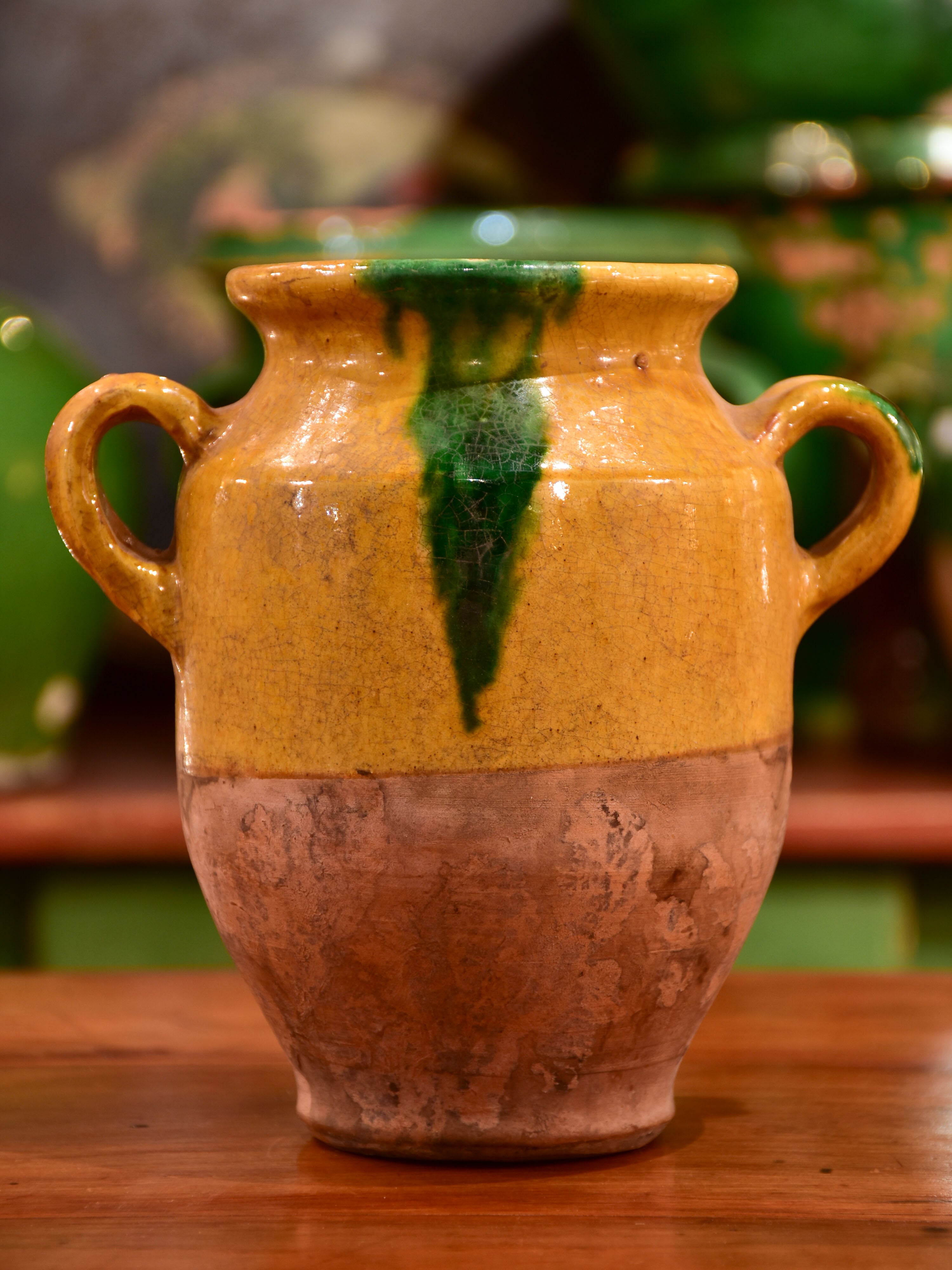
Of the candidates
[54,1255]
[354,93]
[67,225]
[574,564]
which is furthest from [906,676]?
[54,1255]

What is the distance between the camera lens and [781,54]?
50.8 inches

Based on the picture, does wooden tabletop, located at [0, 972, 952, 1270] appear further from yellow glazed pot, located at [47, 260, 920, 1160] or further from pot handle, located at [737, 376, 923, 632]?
pot handle, located at [737, 376, 923, 632]

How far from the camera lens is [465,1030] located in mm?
577

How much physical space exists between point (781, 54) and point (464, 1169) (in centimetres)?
97

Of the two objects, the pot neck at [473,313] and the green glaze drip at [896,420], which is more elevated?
the pot neck at [473,313]

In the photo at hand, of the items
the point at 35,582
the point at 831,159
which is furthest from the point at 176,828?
the point at 831,159

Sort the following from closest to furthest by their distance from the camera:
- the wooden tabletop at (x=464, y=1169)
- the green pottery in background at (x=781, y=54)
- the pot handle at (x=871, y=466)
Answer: the wooden tabletop at (x=464, y=1169) → the pot handle at (x=871, y=466) → the green pottery in background at (x=781, y=54)

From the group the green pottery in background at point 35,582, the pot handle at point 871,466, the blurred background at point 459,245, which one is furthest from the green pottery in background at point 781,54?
the pot handle at point 871,466

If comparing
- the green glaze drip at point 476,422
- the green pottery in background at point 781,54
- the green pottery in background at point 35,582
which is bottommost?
the green pottery in background at point 35,582

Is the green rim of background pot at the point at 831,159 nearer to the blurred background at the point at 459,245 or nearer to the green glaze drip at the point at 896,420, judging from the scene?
the blurred background at the point at 459,245

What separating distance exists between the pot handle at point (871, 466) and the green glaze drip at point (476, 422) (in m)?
0.10

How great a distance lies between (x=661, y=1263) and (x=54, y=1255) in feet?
0.60

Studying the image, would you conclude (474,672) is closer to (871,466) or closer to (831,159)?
(871,466)

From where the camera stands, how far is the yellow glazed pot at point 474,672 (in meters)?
0.55
